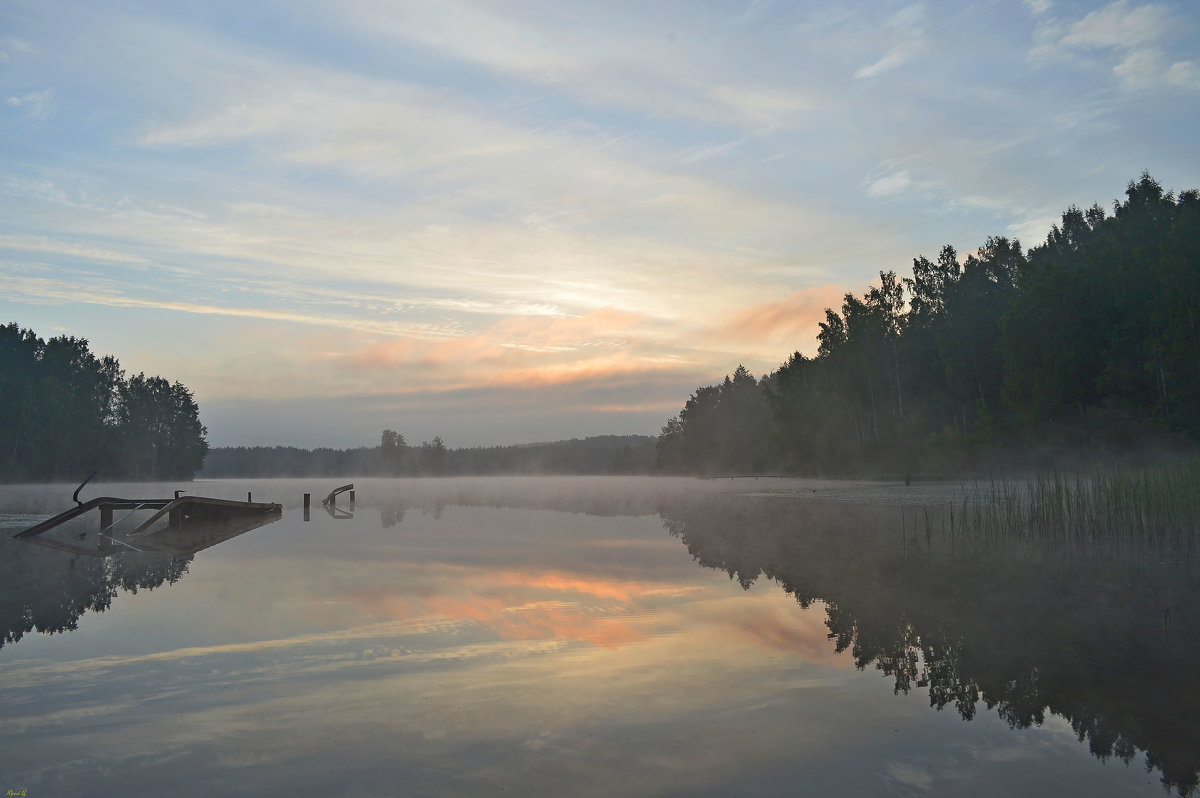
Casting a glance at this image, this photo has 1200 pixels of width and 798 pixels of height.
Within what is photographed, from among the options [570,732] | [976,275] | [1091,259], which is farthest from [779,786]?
[976,275]

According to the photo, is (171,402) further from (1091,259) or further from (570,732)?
(570,732)

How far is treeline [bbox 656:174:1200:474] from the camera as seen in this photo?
138 feet

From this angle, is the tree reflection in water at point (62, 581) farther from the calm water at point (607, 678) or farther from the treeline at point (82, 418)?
the treeline at point (82, 418)

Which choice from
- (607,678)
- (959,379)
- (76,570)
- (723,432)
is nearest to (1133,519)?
(607,678)

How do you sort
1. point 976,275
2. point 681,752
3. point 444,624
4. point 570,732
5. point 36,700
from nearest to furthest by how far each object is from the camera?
point 681,752
point 570,732
point 36,700
point 444,624
point 976,275

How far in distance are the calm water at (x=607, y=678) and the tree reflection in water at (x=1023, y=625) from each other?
2.3 inches

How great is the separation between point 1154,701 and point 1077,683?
80cm

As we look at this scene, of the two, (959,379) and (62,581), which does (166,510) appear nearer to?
(62,581)

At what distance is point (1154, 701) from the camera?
807 cm

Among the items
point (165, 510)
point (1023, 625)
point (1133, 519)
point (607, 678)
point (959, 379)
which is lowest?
point (1023, 625)

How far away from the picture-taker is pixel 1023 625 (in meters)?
11.7

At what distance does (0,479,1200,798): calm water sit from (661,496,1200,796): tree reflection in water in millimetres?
59

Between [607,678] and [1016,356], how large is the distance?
5220 centimetres

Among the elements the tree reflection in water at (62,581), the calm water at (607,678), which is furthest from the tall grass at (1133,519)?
the tree reflection in water at (62,581)
